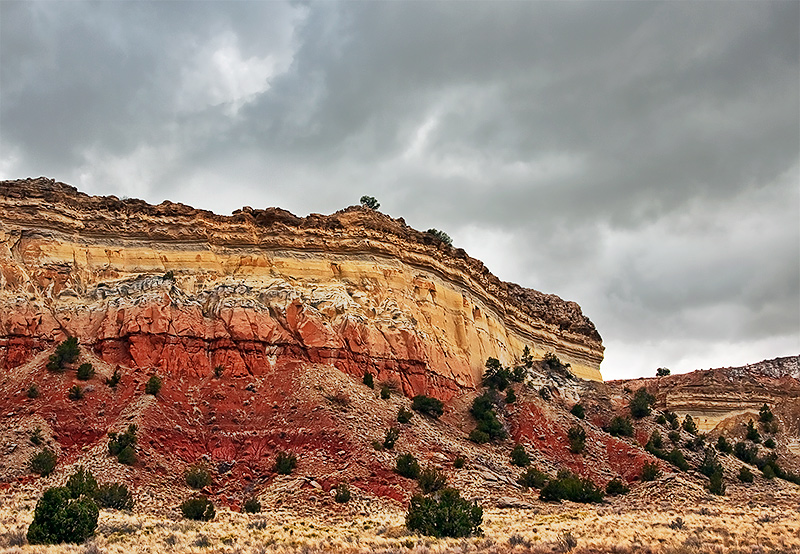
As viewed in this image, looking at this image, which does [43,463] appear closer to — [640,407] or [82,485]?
[82,485]

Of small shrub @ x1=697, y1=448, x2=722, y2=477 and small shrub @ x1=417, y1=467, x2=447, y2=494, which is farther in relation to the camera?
small shrub @ x1=697, y1=448, x2=722, y2=477

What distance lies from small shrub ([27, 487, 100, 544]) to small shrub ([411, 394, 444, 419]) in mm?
21934

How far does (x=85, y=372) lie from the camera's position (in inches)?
1436

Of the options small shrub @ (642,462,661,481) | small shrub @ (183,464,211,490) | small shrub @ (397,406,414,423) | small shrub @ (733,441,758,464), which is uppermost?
small shrub @ (397,406,414,423)

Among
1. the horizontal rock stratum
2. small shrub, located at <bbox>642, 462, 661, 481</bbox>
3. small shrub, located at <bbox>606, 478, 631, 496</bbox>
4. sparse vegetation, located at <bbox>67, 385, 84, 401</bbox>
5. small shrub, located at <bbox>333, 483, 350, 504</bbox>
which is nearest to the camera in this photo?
small shrub, located at <bbox>333, 483, 350, 504</bbox>

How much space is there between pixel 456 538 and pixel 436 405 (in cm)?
1765

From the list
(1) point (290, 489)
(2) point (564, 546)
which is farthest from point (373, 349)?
(2) point (564, 546)

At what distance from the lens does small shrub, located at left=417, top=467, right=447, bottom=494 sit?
31453 millimetres

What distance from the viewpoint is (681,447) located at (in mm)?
46156

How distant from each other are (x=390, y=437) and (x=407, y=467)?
8.23 ft

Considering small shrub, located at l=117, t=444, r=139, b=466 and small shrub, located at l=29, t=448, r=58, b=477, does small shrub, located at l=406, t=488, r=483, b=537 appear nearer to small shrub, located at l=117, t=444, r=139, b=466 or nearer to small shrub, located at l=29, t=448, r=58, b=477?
small shrub, located at l=117, t=444, r=139, b=466

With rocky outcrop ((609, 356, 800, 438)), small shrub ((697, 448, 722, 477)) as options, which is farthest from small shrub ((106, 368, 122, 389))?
rocky outcrop ((609, 356, 800, 438))

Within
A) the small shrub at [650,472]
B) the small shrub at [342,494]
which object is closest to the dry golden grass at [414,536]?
the small shrub at [342,494]

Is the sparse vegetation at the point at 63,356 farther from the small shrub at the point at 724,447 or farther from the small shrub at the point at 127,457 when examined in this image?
the small shrub at the point at 724,447
